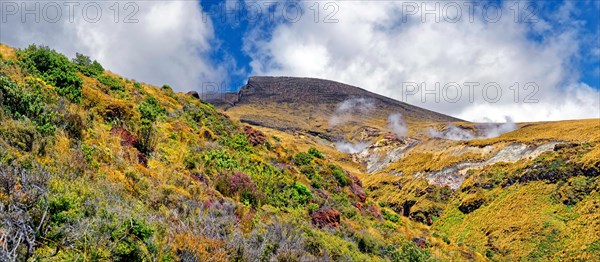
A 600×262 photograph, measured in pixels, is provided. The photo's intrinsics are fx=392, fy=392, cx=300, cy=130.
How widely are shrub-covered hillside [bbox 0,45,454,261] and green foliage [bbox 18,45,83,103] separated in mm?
37

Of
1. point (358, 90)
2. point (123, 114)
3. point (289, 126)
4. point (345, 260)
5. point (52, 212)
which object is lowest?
point (345, 260)

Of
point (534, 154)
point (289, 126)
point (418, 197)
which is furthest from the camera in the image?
point (289, 126)

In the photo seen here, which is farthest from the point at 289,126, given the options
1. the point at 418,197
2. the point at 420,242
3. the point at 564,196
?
the point at 420,242

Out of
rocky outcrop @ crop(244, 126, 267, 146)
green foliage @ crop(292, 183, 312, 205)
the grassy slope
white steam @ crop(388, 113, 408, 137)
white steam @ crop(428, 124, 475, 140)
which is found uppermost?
white steam @ crop(388, 113, 408, 137)

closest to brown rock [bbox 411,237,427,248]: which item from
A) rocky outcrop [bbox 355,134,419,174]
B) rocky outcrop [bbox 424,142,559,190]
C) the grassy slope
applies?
the grassy slope

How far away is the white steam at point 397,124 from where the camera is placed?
427 ft

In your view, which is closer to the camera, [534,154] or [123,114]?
[123,114]

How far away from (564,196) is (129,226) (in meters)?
32.0

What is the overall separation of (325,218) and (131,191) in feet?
23.1

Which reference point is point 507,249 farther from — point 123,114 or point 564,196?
point 123,114

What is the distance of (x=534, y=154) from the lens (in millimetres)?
40406

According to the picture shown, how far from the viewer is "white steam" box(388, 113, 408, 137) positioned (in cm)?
13000

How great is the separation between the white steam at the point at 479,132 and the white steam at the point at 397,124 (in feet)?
47.0

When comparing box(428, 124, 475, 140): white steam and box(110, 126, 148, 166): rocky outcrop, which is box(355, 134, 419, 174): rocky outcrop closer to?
box(428, 124, 475, 140): white steam
